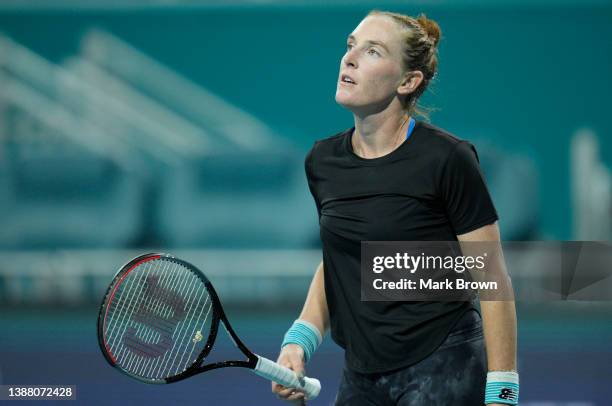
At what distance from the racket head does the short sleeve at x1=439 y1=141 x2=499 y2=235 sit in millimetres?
711

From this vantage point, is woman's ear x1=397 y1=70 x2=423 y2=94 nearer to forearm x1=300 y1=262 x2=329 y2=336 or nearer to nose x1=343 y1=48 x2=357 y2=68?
nose x1=343 y1=48 x2=357 y2=68

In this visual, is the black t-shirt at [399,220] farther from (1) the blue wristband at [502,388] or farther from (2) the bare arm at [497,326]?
(1) the blue wristband at [502,388]

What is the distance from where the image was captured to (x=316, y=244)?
315 inches

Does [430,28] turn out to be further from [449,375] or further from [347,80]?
[449,375]

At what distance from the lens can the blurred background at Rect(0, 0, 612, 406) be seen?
791cm

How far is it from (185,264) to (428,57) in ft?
2.69

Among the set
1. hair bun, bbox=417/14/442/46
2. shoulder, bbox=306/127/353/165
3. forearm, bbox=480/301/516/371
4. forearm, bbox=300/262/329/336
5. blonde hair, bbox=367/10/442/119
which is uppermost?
hair bun, bbox=417/14/442/46

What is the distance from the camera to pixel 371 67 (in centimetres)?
239

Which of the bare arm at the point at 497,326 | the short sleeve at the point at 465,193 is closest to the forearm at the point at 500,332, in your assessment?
the bare arm at the point at 497,326

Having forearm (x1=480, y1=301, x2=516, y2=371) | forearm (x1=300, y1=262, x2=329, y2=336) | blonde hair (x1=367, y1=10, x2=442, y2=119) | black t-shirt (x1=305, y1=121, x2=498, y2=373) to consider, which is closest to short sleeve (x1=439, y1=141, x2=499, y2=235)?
black t-shirt (x1=305, y1=121, x2=498, y2=373)

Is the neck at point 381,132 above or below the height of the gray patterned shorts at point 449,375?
above

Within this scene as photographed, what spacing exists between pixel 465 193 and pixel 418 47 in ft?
1.42

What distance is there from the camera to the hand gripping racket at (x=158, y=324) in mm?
2494

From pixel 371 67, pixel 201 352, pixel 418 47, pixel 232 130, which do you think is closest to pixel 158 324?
pixel 201 352
